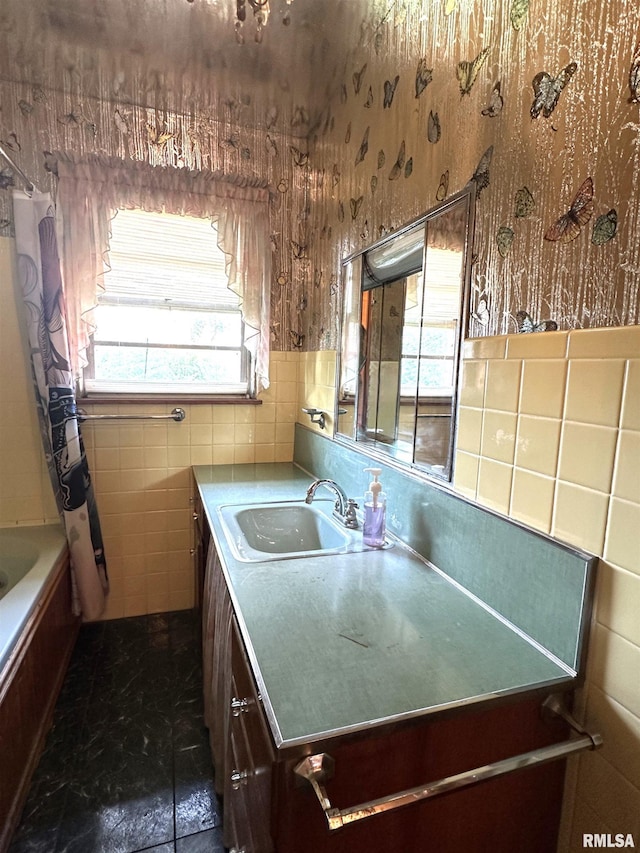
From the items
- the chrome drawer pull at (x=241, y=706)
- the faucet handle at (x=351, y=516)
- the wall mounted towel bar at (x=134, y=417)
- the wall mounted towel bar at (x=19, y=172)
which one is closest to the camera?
the chrome drawer pull at (x=241, y=706)

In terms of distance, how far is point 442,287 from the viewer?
119 centimetres

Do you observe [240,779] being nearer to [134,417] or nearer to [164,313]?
[134,417]

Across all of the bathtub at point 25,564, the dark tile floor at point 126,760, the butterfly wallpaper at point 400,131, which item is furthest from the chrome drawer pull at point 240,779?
the butterfly wallpaper at point 400,131

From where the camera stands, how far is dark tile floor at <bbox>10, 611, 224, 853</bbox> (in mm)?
1258

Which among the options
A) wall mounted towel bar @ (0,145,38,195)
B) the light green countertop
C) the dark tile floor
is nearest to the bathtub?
the dark tile floor

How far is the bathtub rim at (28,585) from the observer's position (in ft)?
4.35

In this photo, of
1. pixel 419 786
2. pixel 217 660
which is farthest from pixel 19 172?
pixel 419 786

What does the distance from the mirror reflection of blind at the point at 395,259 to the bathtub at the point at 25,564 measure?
1.60 m

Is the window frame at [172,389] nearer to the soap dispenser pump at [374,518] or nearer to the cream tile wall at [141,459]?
the cream tile wall at [141,459]

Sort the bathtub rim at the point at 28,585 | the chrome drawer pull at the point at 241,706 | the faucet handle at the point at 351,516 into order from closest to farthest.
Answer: the chrome drawer pull at the point at 241,706 < the bathtub rim at the point at 28,585 < the faucet handle at the point at 351,516

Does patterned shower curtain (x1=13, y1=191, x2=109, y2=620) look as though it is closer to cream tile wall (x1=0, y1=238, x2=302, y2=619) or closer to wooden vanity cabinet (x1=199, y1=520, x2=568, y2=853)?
cream tile wall (x1=0, y1=238, x2=302, y2=619)

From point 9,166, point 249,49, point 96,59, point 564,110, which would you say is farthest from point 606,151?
point 9,166

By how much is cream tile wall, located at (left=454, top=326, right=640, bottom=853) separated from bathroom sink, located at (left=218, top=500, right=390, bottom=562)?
2.42 feet

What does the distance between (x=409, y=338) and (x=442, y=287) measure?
0.25m
